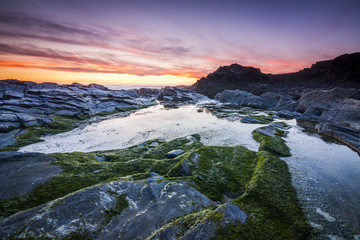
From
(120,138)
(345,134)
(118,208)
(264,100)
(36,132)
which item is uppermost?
(264,100)

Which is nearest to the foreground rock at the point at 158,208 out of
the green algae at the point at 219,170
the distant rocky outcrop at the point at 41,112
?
the green algae at the point at 219,170

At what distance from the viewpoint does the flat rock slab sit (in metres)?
10.0

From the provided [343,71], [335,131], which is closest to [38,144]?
[335,131]

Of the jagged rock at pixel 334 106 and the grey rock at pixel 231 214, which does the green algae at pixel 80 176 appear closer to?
the grey rock at pixel 231 214

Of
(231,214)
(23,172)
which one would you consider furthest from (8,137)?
(231,214)

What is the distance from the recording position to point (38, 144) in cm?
2753

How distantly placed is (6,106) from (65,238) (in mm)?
55619

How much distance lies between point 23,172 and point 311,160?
28.9m

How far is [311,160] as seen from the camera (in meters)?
18.8

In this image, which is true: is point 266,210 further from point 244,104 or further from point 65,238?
point 244,104

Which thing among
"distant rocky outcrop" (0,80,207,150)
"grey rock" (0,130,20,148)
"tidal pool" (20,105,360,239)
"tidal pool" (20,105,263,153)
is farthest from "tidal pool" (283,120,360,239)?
"grey rock" (0,130,20,148)

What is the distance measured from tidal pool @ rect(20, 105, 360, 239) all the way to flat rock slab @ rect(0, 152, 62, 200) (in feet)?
36.8

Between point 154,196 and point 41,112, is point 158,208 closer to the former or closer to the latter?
point 154,196

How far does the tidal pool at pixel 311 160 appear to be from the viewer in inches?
384
